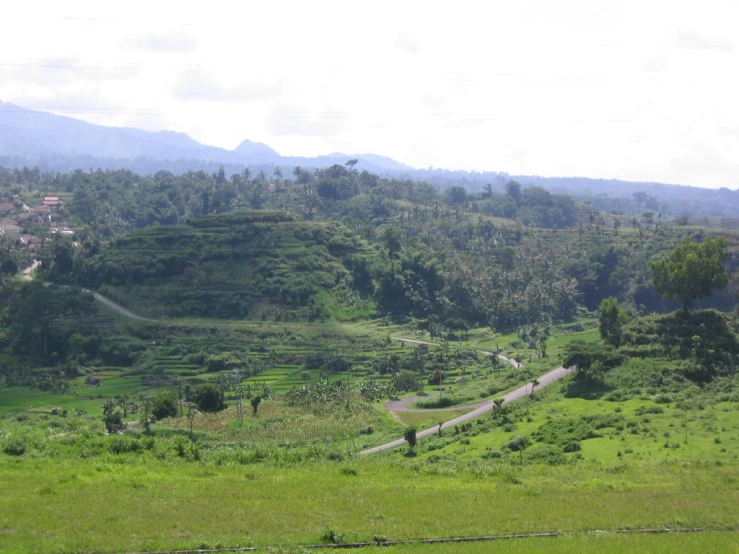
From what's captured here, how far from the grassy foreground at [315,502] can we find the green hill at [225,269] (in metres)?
58.6

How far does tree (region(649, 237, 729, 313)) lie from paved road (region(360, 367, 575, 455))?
1026 cm

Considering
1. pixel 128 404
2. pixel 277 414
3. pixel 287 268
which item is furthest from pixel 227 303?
pixel 277 414

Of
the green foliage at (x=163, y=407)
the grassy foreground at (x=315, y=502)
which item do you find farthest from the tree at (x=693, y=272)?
the green foliage at (x=163, y=407)

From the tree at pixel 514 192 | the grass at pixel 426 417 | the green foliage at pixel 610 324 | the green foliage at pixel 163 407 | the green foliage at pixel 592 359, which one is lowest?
the green foliage at pixel 163 407

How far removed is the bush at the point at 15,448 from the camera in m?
28.1

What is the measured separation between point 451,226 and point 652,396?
294 ft

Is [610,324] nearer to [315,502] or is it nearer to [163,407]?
[163,407]

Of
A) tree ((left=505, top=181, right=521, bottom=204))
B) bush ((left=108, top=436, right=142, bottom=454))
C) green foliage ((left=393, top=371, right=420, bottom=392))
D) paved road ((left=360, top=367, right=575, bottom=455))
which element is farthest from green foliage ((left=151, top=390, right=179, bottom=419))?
tree ((left=505, top=181, right=521, bottom=204))

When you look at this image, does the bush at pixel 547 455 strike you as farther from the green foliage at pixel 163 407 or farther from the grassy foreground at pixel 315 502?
the green foliage at pixel 163 407

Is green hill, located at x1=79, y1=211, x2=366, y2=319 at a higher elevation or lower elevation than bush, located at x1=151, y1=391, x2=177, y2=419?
higher

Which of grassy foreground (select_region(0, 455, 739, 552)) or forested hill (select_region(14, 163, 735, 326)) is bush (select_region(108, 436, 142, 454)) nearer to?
grassy foreground (select_region(0, 455, 739, 552))

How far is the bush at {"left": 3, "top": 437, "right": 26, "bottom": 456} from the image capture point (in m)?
28.1

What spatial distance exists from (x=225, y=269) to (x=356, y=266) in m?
16.8

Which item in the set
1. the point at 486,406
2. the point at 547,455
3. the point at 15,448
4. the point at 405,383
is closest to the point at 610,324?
the point at 486,406
